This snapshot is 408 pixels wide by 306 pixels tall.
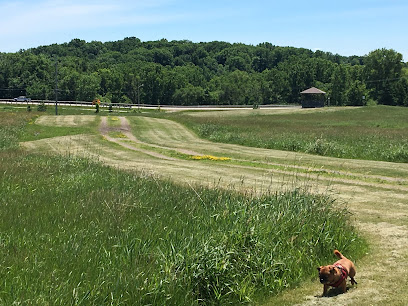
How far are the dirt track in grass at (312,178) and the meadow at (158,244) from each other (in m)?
0.80

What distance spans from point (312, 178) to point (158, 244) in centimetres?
1143

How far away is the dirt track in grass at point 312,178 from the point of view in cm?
877

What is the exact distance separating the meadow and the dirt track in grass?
2.63 feet

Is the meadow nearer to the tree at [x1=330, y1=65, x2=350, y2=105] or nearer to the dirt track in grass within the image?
the dirt track in grass

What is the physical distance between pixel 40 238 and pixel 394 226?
9.37 m

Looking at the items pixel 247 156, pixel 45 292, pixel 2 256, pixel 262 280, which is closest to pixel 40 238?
pixel 2 256

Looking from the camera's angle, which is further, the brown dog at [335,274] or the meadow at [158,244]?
the brown dog at [335,274]

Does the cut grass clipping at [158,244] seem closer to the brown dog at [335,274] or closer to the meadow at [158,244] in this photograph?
the meadow at [158,244]

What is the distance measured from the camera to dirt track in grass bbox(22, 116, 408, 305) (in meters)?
8.77

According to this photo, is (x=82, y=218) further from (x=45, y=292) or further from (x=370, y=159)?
(x=370, y=159)

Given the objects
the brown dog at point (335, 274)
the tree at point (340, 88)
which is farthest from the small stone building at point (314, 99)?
the brown dog at point (335, 274)

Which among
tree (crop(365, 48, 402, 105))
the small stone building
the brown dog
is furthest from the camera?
tree (crop(365, 48, 402, 105))

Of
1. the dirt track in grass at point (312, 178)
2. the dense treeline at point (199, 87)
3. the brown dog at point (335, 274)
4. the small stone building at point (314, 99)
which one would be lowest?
the dirt track in grass at point (312, 178)

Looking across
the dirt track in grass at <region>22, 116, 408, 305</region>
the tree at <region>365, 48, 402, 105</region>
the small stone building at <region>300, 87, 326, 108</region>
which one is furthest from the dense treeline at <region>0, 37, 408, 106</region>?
the dirt track in grass at <region>22, 116, 408, 305</region>
